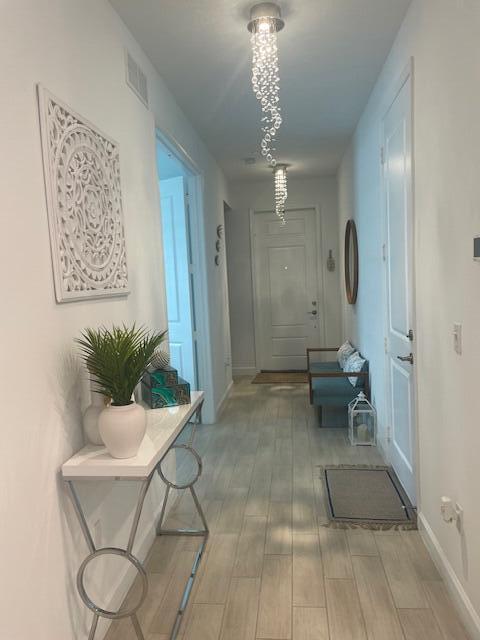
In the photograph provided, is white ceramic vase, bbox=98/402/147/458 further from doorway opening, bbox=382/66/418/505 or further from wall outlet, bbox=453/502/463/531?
doorway opening, bbox=382/66/418/505

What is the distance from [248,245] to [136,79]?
13.9 ft

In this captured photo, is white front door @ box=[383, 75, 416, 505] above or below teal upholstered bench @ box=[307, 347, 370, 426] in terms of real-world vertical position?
above

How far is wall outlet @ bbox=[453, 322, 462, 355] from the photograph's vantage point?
1.79 m

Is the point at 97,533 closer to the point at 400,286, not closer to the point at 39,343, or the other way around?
the point at 39,343

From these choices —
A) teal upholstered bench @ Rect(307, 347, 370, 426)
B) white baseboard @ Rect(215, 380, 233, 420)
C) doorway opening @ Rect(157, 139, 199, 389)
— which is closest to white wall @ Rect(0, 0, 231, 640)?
doorway opening @ Rect(157, 139, 199, 389)

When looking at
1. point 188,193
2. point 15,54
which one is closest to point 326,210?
point 188,193

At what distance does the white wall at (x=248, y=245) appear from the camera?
6.47 metres

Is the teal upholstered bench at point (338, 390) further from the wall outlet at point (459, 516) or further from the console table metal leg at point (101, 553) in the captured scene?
the console table metal leg at point (101, 553)

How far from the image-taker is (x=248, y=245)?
21.9ft

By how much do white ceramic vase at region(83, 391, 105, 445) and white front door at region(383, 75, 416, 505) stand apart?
5.49 ft

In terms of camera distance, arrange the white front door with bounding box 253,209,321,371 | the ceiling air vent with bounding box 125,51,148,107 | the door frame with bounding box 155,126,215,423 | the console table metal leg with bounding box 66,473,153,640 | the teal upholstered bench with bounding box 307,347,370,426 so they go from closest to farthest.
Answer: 1. the console table metal leg with bounding box 66,473,153,640
2. the ceiling air vent with bounding box 125,51,148,107
3. the teal upholstered bench with bounding box 307,347,370,426
4. the door frame with bounding box 155,126,215,423
5. the white front door with bounding box 253,209,321,371

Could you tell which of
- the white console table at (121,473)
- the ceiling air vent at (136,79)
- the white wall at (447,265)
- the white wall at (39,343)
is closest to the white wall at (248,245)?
the white wall at (447,265)

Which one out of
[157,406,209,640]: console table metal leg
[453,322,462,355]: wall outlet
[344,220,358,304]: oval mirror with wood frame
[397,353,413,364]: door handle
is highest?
[344,220,358,304]: oval mirror with wood frame

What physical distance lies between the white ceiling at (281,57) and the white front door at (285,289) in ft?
7.18
